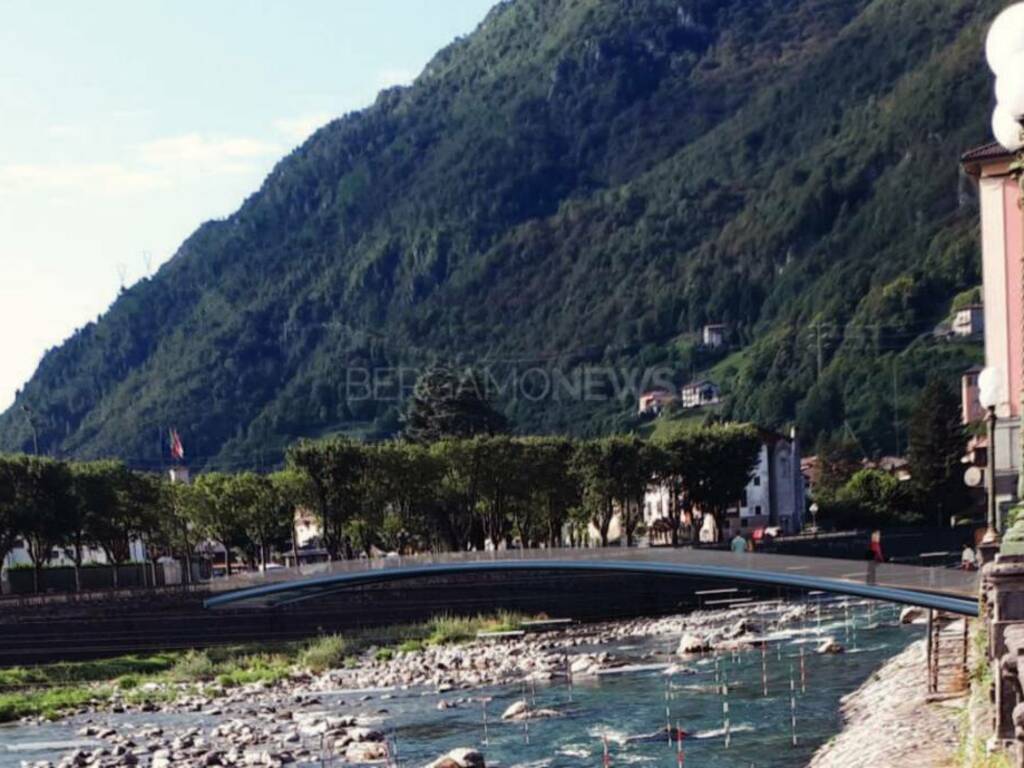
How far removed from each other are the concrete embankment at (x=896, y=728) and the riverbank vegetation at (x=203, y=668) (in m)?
28.9

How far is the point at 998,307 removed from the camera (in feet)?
130

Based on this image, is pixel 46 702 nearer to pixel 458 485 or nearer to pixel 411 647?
pixel 411 647

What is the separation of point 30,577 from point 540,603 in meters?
31.2

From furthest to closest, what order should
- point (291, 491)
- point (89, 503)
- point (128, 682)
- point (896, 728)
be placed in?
point (291, 491) < point (89, 503) < point (128, 682) < point (896, 728)

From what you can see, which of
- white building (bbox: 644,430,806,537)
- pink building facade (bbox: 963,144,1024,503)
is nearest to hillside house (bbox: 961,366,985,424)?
white building (bbox: 644,430,806,537)

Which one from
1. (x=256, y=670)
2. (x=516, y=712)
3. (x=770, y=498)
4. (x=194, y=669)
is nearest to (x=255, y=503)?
(x=194, y=669)

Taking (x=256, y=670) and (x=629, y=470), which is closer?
(x=256, y=670)

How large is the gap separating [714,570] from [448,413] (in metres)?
109

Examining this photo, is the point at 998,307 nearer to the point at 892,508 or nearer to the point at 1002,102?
the point at 1002,102

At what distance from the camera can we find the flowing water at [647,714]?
1537 inches

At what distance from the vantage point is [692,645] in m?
61.8

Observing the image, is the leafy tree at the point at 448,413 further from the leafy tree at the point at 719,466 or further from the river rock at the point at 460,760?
the river rock at the point at 460,760

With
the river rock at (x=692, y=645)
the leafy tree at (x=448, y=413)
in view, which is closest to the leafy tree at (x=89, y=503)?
the river rock at (x=692, y=645)

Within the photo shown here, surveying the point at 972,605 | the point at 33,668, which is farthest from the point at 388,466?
the point at 972,605
